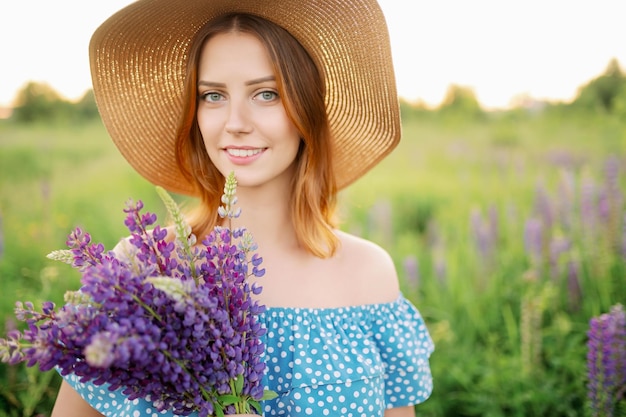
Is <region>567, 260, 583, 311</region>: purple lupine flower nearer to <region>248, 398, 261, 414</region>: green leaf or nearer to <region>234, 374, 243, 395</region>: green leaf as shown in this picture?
<region>248, 398, 261, 414</region>: green leaf

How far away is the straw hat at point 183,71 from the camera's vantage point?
1800mm

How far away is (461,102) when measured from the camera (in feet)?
14.7

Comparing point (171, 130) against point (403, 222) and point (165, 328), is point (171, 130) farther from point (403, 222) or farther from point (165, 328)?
point (403, 222)

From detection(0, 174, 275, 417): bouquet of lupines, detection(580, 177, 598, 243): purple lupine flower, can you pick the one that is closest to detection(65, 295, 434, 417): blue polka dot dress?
detection(0, 174, 275, 417): bouquet of lupines

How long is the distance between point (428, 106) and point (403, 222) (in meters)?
1.04

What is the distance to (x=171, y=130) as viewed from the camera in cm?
211

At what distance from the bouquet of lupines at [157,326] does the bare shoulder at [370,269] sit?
70 centimetres

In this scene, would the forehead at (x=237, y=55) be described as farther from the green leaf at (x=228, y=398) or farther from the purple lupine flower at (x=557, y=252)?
the purple lupine flower at (x=557, y=252)

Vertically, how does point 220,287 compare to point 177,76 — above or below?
below

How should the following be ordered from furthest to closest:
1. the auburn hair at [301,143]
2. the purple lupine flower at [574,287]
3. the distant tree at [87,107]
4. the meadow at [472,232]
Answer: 1. the distant tree at [87,107]
2. the purple lupine flower at [574,287]
3. the meadow at [472,232]
4. the auburn hair at [301,143]

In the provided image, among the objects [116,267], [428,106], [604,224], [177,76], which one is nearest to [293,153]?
[177,76]

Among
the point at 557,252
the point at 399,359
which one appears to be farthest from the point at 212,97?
the point at 557,252

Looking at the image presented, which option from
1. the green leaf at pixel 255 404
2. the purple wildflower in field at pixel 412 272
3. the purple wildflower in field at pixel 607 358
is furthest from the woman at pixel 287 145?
the purple wildflower in field at pixel 412 272

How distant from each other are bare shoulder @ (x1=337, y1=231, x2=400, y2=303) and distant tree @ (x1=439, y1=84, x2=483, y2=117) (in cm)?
267
